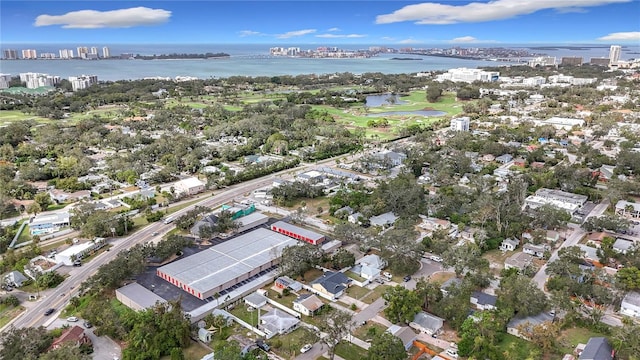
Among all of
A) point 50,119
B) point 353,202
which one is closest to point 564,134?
point 353,202

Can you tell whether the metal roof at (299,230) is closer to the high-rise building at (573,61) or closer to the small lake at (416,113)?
the small lake at (416,113)

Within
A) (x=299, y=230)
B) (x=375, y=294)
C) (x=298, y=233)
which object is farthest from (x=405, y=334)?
(x=299, y=230)

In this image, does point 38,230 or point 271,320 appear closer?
point 271,320

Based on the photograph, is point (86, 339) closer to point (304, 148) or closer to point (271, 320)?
point (271, 320)

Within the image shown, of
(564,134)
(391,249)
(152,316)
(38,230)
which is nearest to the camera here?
(152,316)

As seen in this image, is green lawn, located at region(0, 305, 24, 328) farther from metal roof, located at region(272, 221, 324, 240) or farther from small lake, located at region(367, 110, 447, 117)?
small lake, located at region(367, 110, 447, 117)

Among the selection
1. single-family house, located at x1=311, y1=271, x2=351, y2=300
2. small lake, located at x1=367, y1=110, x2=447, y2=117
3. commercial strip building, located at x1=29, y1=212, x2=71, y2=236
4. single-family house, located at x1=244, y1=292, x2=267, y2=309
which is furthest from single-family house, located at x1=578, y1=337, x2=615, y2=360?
small lake, located at x1=367, y1=110, x2=447, y2=117
